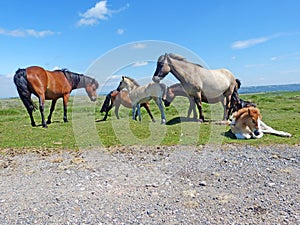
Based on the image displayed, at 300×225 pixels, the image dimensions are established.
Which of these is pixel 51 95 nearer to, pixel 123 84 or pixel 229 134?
pixel 123 84

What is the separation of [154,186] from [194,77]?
6801 millimetres

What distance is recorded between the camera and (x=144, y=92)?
11.6 m

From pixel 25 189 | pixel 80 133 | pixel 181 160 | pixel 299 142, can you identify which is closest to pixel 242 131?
pixel 299 142

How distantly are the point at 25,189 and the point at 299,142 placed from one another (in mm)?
6761

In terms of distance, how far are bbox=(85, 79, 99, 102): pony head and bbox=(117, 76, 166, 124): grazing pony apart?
106 inches

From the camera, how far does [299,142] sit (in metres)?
7.07

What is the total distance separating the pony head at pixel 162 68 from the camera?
1018cm

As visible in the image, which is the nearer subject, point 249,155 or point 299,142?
point 249,155

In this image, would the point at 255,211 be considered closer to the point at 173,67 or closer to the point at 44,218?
the point at 44,218

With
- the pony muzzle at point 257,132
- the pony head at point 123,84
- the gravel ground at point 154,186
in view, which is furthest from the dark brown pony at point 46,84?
the pony muzzle at point 257,132

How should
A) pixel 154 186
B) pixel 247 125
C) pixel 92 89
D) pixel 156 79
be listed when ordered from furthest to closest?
1. pixel 92 89
2. pixel 156 79
3. pixel 247 125
4. pixel 154 186

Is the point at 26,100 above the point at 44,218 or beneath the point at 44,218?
above

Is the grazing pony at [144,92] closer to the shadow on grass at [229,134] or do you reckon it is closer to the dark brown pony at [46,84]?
the dark brown pony at [46,84]

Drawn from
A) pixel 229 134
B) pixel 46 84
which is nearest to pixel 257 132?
pixel 229 134
